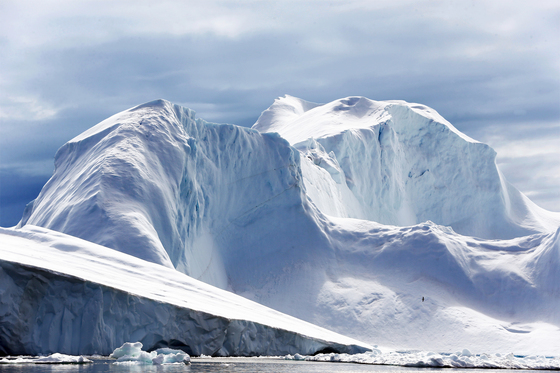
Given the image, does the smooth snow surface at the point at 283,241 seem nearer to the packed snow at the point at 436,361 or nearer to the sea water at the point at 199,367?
the packed snow at the point at 436,361

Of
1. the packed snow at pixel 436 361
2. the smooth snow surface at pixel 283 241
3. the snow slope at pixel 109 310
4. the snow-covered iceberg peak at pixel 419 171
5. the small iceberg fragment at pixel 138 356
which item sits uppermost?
the snow-covered iceberg peak at pixel 419 171

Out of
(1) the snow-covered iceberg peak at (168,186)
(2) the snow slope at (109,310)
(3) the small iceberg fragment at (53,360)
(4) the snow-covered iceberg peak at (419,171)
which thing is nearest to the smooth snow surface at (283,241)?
(1) the snow-covered iceberg peak at (168,186)

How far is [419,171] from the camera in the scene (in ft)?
181

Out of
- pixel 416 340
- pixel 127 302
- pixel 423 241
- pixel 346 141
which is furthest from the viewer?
pixel 346 141

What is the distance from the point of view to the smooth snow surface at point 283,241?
3130 centimetres

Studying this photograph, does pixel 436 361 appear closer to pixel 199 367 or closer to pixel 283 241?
pixel 199 367

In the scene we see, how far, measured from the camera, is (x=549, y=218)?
56000 millimetres

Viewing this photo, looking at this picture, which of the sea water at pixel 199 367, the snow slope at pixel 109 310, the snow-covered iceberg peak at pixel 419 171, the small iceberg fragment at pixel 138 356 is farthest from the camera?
the snow-covered iceberg peak at pixel 419 171

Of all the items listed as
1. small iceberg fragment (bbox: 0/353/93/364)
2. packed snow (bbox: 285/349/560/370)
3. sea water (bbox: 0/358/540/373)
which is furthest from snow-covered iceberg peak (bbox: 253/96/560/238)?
small iceberg fragment (bbox: 0/353/93/364)

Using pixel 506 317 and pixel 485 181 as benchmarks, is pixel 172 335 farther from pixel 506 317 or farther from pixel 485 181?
pixel 485 181

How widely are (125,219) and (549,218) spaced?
1548 inches

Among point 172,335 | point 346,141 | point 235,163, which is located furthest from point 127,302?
point 346,141

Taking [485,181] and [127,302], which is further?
[485,181]

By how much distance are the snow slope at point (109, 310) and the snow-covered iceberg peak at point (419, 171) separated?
28079 mm
